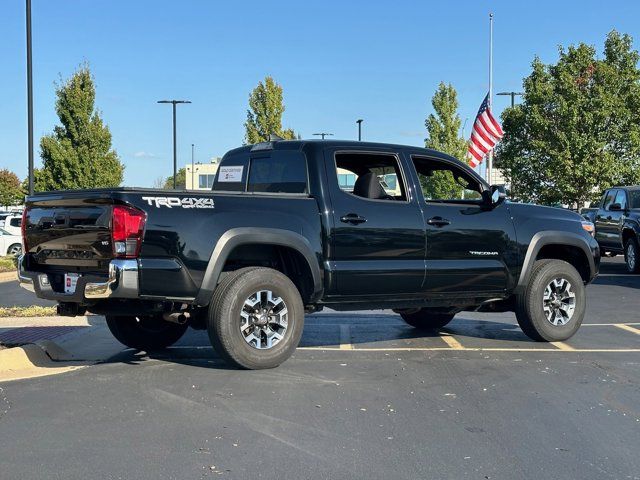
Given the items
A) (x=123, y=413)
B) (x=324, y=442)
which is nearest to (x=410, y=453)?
(x=324, y=442)

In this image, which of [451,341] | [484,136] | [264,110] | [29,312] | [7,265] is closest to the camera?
[451,341]

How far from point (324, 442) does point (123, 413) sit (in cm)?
155

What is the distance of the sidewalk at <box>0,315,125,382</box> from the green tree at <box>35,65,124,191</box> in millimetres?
18764

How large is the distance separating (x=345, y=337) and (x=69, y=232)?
140 inches

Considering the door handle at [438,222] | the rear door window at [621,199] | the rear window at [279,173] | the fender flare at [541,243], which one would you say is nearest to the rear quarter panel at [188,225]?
the rear window at [279,173]

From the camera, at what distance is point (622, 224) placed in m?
16.3

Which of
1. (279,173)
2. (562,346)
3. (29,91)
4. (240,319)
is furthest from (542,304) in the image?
(29,91)

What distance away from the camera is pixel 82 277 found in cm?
569

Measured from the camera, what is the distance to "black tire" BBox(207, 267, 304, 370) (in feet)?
19.7

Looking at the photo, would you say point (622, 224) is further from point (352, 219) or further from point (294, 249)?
point (294, 249)

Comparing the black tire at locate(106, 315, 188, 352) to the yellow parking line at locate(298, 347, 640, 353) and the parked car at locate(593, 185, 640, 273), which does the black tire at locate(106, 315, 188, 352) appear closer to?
the yellow parking line at locate(298, 347, 640, 353)

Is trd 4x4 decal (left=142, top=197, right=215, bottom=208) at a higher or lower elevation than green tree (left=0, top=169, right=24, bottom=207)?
lower

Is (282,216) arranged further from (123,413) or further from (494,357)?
(494,357)

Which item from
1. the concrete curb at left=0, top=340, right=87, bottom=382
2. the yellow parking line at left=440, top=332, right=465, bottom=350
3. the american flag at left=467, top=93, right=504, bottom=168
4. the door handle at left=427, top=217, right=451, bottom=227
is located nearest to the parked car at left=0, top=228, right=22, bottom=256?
the american flag at left=467, top=93, right=504, bottom=168
